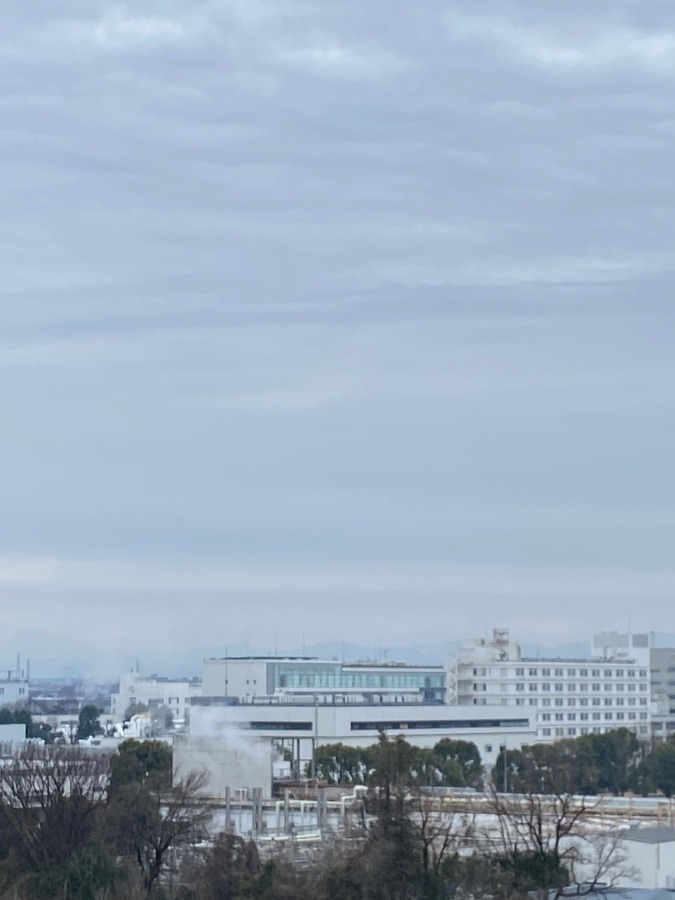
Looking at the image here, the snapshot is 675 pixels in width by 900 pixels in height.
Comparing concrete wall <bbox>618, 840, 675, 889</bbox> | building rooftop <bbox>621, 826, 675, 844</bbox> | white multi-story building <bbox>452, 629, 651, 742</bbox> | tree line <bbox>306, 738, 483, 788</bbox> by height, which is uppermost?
white multi-story building <bbox>452, 629, 651, 742</bbox>

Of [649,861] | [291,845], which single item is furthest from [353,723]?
[649,861]

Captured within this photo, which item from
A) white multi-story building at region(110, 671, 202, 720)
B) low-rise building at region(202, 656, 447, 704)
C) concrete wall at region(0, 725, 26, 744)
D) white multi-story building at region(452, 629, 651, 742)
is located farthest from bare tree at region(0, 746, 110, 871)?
white multi-story building at region(110, 671, 202, 720)

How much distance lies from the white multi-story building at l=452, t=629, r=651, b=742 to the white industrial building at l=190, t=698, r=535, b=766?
8.84 meters

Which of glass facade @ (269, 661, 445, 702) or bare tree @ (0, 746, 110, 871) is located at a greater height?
glass facade @ (269, 661, 445, 702)

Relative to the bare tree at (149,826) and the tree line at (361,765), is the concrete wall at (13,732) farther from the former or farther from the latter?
the bare tree at (149,826)

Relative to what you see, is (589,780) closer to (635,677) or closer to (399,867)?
(399,867)

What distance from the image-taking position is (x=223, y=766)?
52781mm

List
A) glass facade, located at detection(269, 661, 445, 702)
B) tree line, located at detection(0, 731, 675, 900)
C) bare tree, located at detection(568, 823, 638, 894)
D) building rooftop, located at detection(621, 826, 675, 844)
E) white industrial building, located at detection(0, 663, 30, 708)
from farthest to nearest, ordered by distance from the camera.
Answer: white industrial building, located at detection(0, 663, 30, 708)
glass facade, located at detection(269, 661, 445, 702)
building rooftop, located at detection(621, 826, 675, 844)
bare tree, located at detection(568, 823, 638, 894)
tree line, located at detection(0, 731, 675, 900)

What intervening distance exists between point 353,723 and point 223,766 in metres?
31.5

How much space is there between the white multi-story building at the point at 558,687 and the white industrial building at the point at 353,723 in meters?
8.84

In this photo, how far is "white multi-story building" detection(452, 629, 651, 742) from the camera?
10325cm

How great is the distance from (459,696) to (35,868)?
68695mm

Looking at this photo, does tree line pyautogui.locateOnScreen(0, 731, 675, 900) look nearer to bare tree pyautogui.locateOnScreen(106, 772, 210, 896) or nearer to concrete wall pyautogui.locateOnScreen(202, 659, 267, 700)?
bare tree pyautogui.locateOnScreen(106, 772, 210, 896)

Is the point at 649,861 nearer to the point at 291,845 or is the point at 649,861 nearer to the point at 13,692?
the point at 291,845
